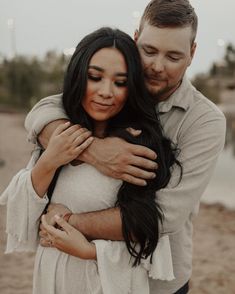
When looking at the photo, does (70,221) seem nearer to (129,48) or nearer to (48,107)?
(48,107)

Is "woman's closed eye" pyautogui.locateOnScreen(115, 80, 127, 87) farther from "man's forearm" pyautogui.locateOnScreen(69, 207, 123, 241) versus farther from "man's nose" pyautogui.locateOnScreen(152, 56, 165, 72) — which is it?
"man's forearm" pyautogui.locateOnScreen(69, 207, 123, 241)

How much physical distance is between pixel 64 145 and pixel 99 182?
0.16m

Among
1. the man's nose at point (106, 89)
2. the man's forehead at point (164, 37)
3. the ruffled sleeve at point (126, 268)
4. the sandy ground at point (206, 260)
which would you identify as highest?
the man's forehead at point (164, 37)

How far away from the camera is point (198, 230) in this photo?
257 inches

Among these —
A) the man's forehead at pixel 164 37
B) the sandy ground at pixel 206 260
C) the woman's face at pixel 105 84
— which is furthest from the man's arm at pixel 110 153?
the sandy ground at pixel 206 260

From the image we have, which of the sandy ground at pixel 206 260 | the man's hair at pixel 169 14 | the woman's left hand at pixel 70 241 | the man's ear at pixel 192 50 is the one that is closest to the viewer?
the woman's left hand at pixel 70 241

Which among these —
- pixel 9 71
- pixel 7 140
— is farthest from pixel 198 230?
pixel 9 71

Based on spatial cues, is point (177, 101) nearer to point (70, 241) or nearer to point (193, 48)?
point (193, 48)

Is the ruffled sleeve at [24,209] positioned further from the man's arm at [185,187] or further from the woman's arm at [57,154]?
the man's arm at [185,187]

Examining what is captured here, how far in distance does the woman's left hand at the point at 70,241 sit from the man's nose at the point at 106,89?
412 millimetres

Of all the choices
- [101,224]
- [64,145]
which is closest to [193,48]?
[64,145]

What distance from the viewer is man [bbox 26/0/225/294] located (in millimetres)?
1611

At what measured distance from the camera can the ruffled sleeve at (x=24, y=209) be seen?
167 cm

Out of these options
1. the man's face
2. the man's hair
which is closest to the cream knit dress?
the man's face
